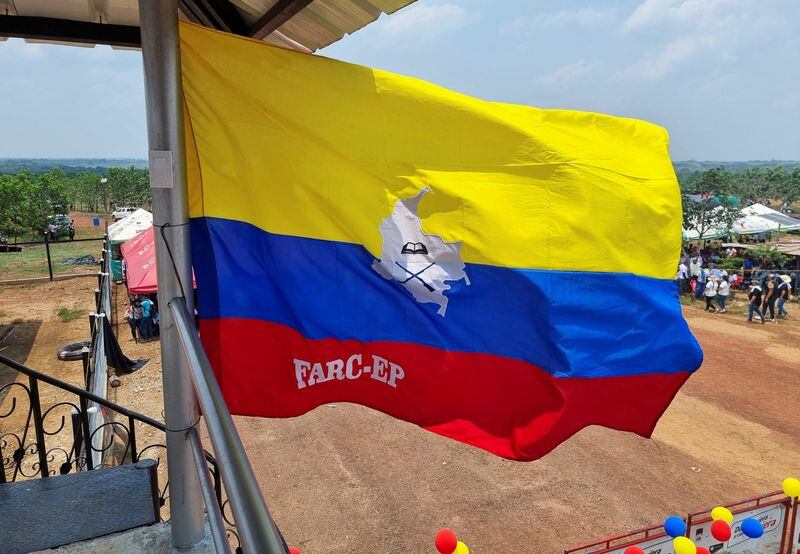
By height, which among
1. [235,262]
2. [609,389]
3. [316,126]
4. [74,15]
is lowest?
[609,389]

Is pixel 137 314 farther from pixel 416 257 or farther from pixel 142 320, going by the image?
pixel 416 257

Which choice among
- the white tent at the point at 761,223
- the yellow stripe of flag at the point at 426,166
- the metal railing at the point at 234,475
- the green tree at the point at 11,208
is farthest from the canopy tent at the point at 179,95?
the green tree at the point at 11,208

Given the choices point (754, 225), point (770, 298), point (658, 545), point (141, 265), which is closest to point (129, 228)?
point (141, 265)

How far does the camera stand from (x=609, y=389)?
3.41m

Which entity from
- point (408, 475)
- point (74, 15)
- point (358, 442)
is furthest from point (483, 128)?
point (358, 442)

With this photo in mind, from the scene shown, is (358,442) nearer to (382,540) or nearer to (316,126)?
(382,540)

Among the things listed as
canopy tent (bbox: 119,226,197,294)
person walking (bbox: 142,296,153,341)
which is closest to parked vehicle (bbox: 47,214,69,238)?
canopy tent (bbox: 119,226,197,294)

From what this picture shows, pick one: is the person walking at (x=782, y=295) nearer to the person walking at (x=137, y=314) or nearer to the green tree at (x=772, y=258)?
the green tree at (x=772, y=258)

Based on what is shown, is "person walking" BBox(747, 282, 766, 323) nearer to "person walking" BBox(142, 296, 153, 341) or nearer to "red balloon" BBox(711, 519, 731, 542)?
"red balloon" BBox(711, 519, 731, 542)

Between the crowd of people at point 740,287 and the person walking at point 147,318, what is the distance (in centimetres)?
1728

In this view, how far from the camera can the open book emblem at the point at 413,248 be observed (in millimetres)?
3322

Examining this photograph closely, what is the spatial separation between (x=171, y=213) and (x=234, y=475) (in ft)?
4.59

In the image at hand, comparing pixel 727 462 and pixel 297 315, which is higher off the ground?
pixel 297 315

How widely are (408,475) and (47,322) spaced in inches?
581
